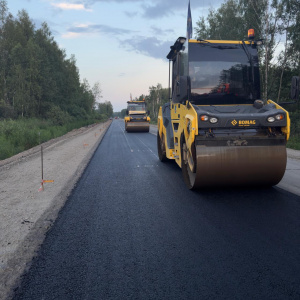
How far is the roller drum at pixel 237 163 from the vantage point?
555 centimetres

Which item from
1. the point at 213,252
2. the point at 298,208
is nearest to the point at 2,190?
the point at 213,252

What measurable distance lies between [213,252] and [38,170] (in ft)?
24.4

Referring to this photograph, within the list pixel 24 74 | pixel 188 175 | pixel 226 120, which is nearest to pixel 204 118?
pixel 226 120

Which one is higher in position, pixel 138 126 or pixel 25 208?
pixel 138 126

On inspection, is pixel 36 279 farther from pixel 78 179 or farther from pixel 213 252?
pixel 78 179

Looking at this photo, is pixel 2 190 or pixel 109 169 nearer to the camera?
pixel 2 190

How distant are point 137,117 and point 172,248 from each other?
1117 inches

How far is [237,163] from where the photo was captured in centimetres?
555

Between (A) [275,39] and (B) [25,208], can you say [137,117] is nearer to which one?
(A) [275,39]

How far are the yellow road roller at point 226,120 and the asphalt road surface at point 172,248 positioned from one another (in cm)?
57

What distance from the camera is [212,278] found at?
2.93 meters

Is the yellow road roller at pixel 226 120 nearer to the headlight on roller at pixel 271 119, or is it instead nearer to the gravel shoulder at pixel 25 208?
the headlight on roller at pixel 271 119

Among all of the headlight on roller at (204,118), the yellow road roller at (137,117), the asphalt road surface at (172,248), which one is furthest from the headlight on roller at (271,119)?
the yellow road roller at (137,117)

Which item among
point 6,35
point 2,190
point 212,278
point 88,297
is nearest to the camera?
point 88,297
